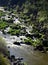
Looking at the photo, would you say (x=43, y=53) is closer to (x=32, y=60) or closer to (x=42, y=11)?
(x=32, y=60)

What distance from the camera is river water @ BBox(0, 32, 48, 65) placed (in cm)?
6681

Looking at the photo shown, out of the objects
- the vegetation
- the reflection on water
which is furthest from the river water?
the vegetation

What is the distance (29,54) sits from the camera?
72000 mm

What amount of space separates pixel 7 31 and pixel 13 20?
25292mm

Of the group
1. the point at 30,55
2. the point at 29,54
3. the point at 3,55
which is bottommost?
the point at 3,55

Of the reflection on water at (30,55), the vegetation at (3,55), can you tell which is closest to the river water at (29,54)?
the reflection on water at (30,55)

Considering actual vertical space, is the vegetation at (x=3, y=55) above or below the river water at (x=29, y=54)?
below

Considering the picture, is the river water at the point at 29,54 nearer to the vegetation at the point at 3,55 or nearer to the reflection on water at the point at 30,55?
the reflection on water at the point at 30,55

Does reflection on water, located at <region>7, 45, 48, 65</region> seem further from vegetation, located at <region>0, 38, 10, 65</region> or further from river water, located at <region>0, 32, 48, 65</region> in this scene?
vegetation, located at <region>0, 38, 10, 65</region>

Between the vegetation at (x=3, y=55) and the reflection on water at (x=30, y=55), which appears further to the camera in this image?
the reflection on water at (x=30, y=55)

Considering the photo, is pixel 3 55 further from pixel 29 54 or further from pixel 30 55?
pixel 29 54

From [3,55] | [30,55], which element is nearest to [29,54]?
[30,55]

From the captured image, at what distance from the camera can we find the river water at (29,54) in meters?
66.8

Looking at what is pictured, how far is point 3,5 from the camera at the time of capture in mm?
181250
